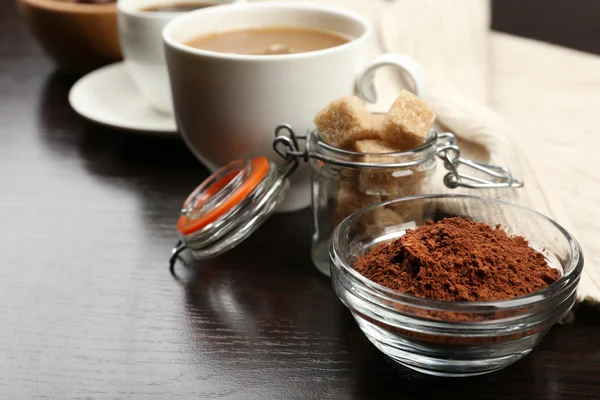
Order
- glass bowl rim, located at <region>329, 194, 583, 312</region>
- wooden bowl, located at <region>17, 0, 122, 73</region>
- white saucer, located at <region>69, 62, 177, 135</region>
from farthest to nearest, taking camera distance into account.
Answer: wooden bowl, located at <region>17, 0, 122, 73</region> < white saucer, located at <region>69, 62, 177, 135</region> < glass bowl rim, located at <region>329, 194, 583, 312</region>

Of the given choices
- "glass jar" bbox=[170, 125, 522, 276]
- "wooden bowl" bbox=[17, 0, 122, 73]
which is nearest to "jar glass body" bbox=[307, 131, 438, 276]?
"glass jar" bbox=[170, 125, 522, 276]

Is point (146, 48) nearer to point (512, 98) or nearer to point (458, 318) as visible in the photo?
point (512, 98)

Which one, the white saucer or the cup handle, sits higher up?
the cup handle

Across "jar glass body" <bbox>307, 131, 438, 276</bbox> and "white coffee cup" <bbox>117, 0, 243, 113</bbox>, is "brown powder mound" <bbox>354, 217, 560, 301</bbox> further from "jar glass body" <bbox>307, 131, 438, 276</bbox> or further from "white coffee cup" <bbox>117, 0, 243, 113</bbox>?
"white coffee cup" <bbox>117, 0, 243, 113</bbox>

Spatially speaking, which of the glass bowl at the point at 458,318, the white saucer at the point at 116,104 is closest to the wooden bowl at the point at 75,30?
the white saucer at the point at 116,104

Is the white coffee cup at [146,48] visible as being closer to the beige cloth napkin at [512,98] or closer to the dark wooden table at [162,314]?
the dark wooden table at [162,314]

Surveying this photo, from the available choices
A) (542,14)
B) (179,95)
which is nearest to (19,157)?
(179,95)
